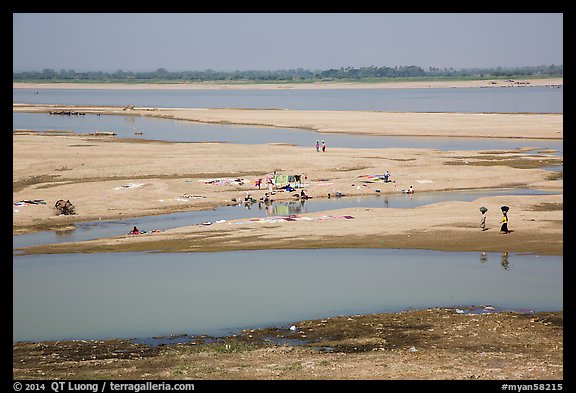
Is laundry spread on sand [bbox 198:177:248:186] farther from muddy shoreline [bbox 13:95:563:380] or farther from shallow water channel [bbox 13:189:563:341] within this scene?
→ shallow water channel [bbox 13:189:563:341]

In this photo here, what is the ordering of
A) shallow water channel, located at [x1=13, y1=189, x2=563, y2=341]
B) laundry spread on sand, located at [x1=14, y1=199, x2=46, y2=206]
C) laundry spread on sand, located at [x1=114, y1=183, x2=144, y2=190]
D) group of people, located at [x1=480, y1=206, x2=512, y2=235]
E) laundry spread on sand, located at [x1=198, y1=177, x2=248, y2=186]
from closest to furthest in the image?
shallow water channel, located at [x1=13, y1=189, x2=563, y2=341] → group of people, located at [x1=480, y1=206, x2=512, y2=235] → laundry spread on sand, located at [x1=14, y1=199, x2=46, y2=206] → laundry spread on sand, located at [x1=114, y1=183, x2=144, y2=190] → laundry spread on sand, located at [x1=198, y1=177, x2=248, y2=186]

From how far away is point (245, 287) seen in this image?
960 inches

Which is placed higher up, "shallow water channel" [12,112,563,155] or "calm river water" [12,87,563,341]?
"shallow water channel" [12,112,563,155]

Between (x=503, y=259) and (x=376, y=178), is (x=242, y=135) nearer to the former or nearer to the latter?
(x=376, y=178)

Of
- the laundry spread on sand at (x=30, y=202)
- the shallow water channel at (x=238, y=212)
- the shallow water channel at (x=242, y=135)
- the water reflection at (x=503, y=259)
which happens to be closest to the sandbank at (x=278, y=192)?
the laundry spread on sand at (x=30, y=202)

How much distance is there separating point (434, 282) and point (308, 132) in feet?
175

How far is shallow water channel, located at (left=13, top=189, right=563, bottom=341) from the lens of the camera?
21031mm

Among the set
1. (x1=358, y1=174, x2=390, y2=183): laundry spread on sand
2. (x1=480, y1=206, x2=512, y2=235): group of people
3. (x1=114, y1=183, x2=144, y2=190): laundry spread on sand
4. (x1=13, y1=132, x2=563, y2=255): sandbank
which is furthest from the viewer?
(x1=358, y1=174, x2=390, y2=183): laundry spread on sand

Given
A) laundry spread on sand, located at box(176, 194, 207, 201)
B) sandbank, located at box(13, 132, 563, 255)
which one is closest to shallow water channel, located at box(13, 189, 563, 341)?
sandbank, located at box(13, 132, 563, 255)

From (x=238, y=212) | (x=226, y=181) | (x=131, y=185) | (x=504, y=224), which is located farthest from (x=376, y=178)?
(x=504, y=224)

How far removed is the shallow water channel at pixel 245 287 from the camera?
69.0ft

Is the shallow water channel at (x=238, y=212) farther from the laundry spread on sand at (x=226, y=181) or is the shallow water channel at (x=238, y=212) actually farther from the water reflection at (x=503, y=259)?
the water reflection at (x=503, y=259)

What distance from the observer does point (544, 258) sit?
1051 inches
